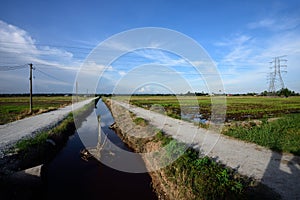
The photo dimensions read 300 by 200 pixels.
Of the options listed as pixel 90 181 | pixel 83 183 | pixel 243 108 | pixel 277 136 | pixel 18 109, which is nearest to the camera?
pixel 83 183

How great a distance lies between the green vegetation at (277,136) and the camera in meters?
9.49

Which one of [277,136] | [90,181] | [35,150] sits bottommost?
[90,181]

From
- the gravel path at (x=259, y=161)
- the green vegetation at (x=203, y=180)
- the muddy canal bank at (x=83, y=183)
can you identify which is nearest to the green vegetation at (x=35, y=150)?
the muddy canal bank at (x=83, y=183)

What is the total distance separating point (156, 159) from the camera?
8953 millimetres

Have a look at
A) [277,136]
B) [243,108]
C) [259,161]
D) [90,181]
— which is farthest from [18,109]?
[243,108]

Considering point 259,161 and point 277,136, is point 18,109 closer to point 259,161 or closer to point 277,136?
point 259,161

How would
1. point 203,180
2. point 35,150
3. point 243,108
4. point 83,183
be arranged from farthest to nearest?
point 243,108 → point 35,150 → point 83,183 → point 203,180

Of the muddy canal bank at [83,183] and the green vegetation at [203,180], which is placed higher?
the green vegetation at [203,180]

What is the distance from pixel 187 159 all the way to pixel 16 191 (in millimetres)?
5986

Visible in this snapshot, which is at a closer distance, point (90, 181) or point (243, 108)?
point (90, 181)

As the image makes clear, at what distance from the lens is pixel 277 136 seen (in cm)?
1119

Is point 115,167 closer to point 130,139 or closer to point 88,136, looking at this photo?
point 130,139

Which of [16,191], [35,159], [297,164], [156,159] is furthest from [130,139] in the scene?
[297,164]

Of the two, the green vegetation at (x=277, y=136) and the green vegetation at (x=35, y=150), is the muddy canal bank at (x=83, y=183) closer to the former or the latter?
the green vegetation at (x=35, y=150)
